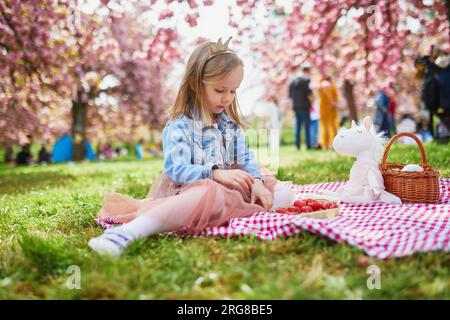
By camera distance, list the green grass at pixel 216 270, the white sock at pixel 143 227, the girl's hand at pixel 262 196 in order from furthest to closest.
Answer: the girl's hand at pixel 262 196, the white sock at pixel 143 227, the green grass at pixel 216 270

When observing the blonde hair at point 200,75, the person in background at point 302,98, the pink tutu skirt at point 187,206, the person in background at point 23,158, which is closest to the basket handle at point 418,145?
the pink tutu skirt at point 187,206

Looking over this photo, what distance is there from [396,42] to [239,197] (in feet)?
18.6

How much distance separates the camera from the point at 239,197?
2.61m

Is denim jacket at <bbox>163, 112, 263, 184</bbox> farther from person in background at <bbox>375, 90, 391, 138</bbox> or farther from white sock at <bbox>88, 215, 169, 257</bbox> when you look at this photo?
person in background at <bbox>375, 90, 391, 138</bbox>

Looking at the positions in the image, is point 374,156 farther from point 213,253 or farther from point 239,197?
point 213,253

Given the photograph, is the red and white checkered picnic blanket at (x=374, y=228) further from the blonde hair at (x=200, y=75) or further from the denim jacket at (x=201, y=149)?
the blonde hair at (x=200, y=75)

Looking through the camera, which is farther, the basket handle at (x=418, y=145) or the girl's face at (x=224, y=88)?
the basket handle at (x=418, y=145)

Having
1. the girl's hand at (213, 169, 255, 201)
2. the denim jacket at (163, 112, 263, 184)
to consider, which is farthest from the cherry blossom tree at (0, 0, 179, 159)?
the girl's hand at (213, 169, 255, 201)

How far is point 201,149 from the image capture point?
9.27 feet

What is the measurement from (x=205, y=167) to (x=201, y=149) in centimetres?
25

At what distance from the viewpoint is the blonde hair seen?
272cm

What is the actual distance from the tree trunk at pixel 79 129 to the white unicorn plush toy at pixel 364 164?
13.9 metres

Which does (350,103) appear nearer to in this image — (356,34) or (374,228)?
(356,34)

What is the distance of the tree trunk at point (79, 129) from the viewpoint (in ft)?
52.2
